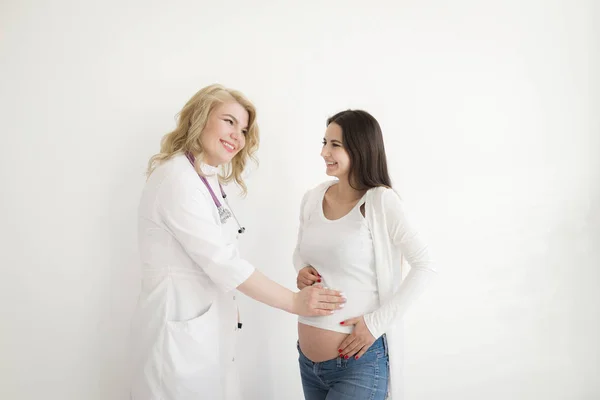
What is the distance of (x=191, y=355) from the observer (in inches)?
58.6

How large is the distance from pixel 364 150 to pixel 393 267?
437 mm

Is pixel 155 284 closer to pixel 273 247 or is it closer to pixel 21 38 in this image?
pixel 273 247

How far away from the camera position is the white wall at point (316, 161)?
1.88 meters

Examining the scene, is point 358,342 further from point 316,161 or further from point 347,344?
point 316,161

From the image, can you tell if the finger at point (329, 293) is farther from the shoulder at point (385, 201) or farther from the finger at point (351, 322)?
the shoulder at point (385, 201)

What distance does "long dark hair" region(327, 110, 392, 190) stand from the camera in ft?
5.46

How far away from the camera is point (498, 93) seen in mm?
2451

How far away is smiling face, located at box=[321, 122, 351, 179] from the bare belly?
0.58m

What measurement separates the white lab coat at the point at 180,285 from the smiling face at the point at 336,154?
18.3 inches

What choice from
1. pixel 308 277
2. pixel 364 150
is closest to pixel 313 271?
pixel 308 277

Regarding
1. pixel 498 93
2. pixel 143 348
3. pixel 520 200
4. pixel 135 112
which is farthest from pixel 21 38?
pixel 520 200

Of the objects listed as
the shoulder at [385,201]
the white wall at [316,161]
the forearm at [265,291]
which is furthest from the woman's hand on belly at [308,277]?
the white wall at [316,161]

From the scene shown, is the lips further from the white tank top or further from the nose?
the white tank top

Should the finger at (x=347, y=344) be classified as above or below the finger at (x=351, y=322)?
below
